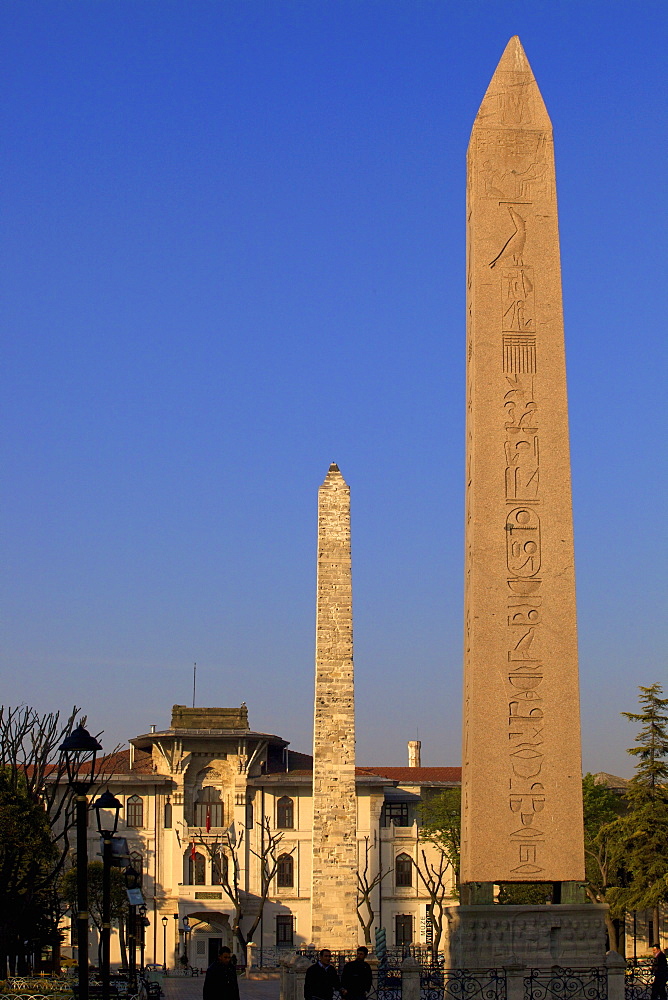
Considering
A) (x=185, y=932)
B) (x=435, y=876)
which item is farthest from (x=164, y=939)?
(x=435, y=876)

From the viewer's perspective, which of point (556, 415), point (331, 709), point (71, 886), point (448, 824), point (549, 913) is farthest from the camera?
point (448, 824)

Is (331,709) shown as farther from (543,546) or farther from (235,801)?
(235,801)

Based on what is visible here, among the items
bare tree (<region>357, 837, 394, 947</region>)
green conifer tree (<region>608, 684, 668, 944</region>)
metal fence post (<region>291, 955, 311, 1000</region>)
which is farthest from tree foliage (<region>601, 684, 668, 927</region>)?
metal fence post (<region>291, 955, 311, 1000</region>)

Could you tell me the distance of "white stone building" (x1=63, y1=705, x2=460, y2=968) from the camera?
5694 cm

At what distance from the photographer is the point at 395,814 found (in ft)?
198

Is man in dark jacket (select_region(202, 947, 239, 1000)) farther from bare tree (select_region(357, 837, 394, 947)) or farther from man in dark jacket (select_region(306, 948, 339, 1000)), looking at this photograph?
bare tree (select_region(357, 837, 394, 947))

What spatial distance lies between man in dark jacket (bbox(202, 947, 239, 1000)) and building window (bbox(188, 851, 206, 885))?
1791 inches

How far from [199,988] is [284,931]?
53.9ft

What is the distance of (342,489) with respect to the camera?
32438 millimetres

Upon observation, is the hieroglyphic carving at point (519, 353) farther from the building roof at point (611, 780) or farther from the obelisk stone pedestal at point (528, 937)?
the building roof at point (611, 780)

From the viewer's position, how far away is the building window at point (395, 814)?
60.0m

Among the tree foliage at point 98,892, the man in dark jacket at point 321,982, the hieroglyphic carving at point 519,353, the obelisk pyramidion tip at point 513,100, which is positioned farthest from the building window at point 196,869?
the obelisk pyramidion tip at point 513,100

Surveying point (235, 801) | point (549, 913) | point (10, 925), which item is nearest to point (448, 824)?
point (235, 801)

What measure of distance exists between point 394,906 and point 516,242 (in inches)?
1880
